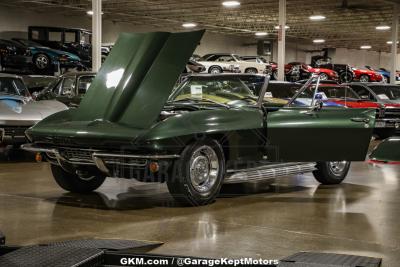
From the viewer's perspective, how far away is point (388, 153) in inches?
148

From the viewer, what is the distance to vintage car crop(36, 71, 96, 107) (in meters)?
Answer: 12.3

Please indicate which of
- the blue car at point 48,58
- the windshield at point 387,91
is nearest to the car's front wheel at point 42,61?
the blue car at point 48,58

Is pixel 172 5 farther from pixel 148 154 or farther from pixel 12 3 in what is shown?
pixel 148 154

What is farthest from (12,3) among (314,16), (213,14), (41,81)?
(314,16)

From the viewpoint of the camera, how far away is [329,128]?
270 inches

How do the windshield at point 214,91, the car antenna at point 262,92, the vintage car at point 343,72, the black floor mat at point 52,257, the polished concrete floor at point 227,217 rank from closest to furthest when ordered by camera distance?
the black floor mat at point 52,257, the polished concrete floor at point 227,217, the car antenna at point 262,92, the windshield at point 214,91, the vintage car at point 343,72

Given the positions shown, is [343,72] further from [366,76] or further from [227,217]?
[227,217]

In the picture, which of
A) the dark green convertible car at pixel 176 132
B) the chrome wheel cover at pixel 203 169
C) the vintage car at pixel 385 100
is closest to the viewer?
the dark green convertible car at pixel 176 132

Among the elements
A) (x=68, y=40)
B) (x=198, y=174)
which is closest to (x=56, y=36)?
(x=68, y=40)

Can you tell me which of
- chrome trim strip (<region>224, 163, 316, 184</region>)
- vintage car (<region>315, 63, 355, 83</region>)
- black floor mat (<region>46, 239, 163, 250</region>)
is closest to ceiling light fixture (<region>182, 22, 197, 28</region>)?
vintage car (<region>315, 63, 355, 83</region>)

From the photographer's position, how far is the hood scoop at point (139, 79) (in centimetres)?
656

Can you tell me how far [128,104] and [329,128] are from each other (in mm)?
2310

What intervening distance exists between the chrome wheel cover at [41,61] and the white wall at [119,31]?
8663 millimetres

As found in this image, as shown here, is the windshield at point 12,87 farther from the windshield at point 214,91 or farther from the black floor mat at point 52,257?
the black floor mat at point 52,257
